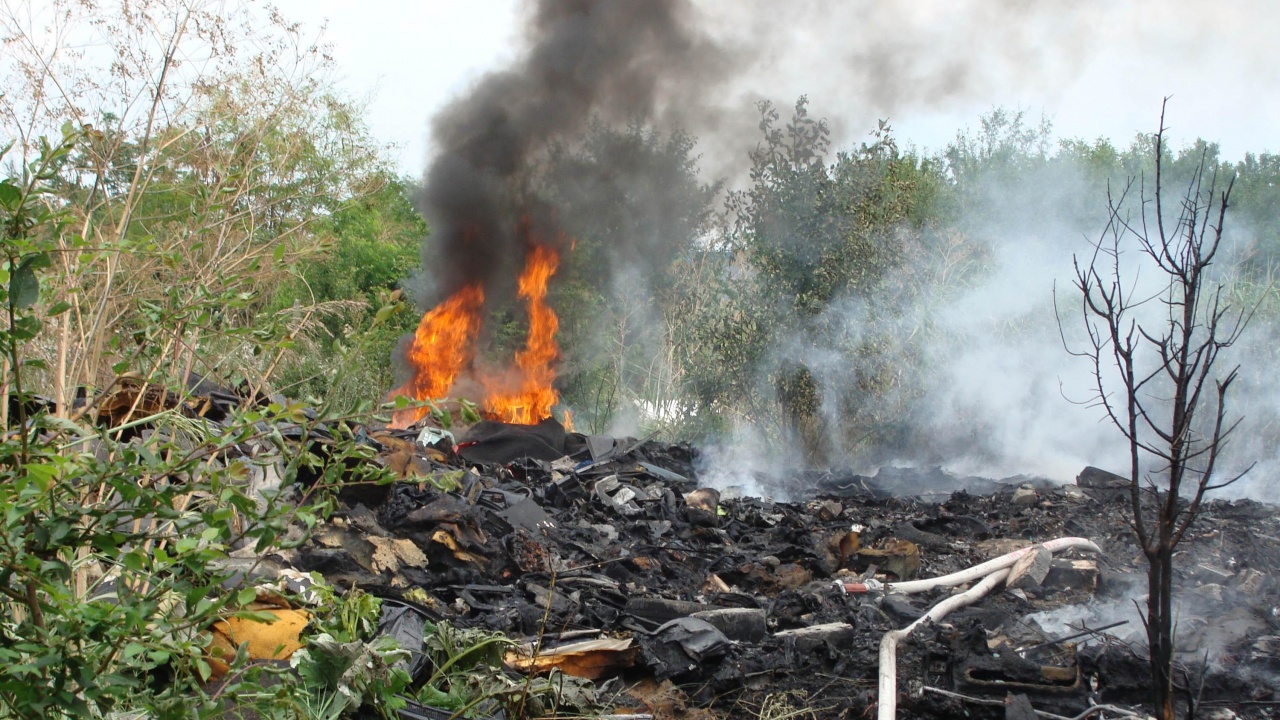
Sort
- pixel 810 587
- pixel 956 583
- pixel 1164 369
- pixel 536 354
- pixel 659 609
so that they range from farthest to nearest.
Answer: pixel 536 354 < pixel 1164 369 < pixel 810 587 < pixel 956 583 < pixel 659 609

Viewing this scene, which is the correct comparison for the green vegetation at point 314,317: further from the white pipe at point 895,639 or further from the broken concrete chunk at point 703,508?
the broken concrete chunk at point 703,508

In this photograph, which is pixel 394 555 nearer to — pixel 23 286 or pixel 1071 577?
pixel 1071 577

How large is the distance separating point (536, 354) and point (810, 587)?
436 inches

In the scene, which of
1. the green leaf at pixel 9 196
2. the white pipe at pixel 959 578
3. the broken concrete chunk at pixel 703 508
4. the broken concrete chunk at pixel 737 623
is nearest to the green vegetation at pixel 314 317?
the green leaf at pixel 9 196

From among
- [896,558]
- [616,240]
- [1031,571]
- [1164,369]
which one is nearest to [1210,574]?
[1031,571]

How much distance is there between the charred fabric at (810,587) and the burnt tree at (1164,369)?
0.45m

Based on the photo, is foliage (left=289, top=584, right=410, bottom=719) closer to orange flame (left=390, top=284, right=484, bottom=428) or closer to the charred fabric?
the charred fabric

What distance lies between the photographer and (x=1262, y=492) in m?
13.1

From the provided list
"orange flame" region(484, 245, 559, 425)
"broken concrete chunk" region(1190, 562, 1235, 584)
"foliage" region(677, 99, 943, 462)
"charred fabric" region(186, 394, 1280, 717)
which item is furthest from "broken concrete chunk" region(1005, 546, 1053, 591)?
"orange flame" region(484, 245, 559, 425)

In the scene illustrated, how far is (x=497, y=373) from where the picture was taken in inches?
667

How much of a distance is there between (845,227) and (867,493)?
5.61m

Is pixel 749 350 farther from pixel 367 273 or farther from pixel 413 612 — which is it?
pixel 367 273

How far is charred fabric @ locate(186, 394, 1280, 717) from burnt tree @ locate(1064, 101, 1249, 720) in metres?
0.45

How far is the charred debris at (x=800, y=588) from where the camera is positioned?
15.0 ft
